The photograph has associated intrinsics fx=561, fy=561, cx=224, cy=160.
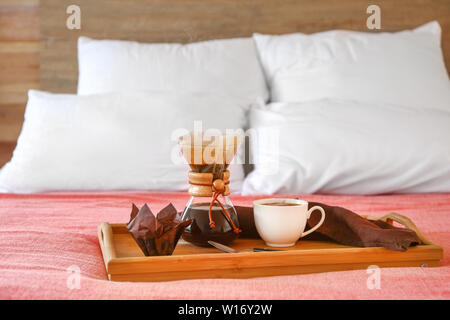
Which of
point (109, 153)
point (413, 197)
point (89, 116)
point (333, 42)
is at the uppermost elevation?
point (333, 42)

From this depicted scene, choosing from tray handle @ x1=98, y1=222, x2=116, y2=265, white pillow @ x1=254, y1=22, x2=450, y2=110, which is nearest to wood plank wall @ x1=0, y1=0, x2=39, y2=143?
white pillow @ x1=254, y1=22, x2=450, y2=110

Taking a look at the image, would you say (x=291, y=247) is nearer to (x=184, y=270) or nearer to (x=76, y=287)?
(x=184, y=270)

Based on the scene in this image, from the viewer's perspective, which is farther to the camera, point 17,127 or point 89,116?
point 17,127

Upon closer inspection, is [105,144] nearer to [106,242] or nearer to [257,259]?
[106,242]

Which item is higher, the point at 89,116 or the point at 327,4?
the point at 327,4

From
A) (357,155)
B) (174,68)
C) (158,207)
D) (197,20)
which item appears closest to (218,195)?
(158,207)

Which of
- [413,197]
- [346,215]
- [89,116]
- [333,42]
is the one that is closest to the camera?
[346,215]

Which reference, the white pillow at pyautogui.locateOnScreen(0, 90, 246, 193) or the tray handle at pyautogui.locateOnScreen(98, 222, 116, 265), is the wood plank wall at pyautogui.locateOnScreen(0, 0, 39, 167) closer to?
the white pillow at pyautogui.locateOnScreen(0, 90, 246, 193)

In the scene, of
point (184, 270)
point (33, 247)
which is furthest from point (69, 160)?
point (184, 270)

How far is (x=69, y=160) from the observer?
1.69 m

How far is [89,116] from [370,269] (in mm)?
1149

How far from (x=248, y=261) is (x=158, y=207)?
645 millimetres

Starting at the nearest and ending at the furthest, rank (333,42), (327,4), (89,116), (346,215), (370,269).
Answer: (370,269) → (346,215) → (89,116) → (333,42) → (327,4)

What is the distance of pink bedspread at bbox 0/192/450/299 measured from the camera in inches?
27.2
